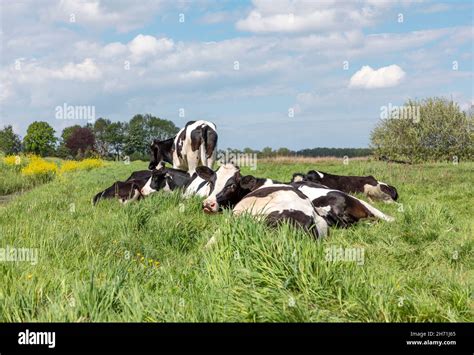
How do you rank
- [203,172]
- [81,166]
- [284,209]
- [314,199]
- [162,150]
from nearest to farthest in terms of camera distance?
[284,209] < [314,199] < [203,172] < [162,150] < [81,166]

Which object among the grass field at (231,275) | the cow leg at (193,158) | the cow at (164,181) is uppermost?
the cow leg at (193,158)

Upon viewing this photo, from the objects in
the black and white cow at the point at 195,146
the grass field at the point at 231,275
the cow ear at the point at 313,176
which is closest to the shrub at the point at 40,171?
the black and white cow at the point at 195,146

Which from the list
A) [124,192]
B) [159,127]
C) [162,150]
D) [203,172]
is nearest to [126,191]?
[124,192]

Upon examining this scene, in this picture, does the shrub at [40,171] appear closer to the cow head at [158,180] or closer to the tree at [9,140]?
the cow head at [158,180]

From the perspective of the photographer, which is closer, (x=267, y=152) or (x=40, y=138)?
(x=267, y=152)

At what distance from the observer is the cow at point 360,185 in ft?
42.5

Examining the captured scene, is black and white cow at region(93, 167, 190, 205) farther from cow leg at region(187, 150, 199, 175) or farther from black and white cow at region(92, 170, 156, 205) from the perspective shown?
cow leg at region(187, 150, 199, 175)

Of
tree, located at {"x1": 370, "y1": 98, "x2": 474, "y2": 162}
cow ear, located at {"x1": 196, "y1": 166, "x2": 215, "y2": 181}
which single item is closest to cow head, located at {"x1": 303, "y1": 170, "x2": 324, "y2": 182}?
cow ear, located at {"x1": 196, "y1": 166, "x2": 215, "y2": 181}

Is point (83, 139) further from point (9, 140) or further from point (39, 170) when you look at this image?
point (39, 170)

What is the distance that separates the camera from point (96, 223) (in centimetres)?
817

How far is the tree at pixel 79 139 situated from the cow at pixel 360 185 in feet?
233

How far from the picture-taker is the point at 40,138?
8150cm

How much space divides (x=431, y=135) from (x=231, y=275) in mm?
55118
